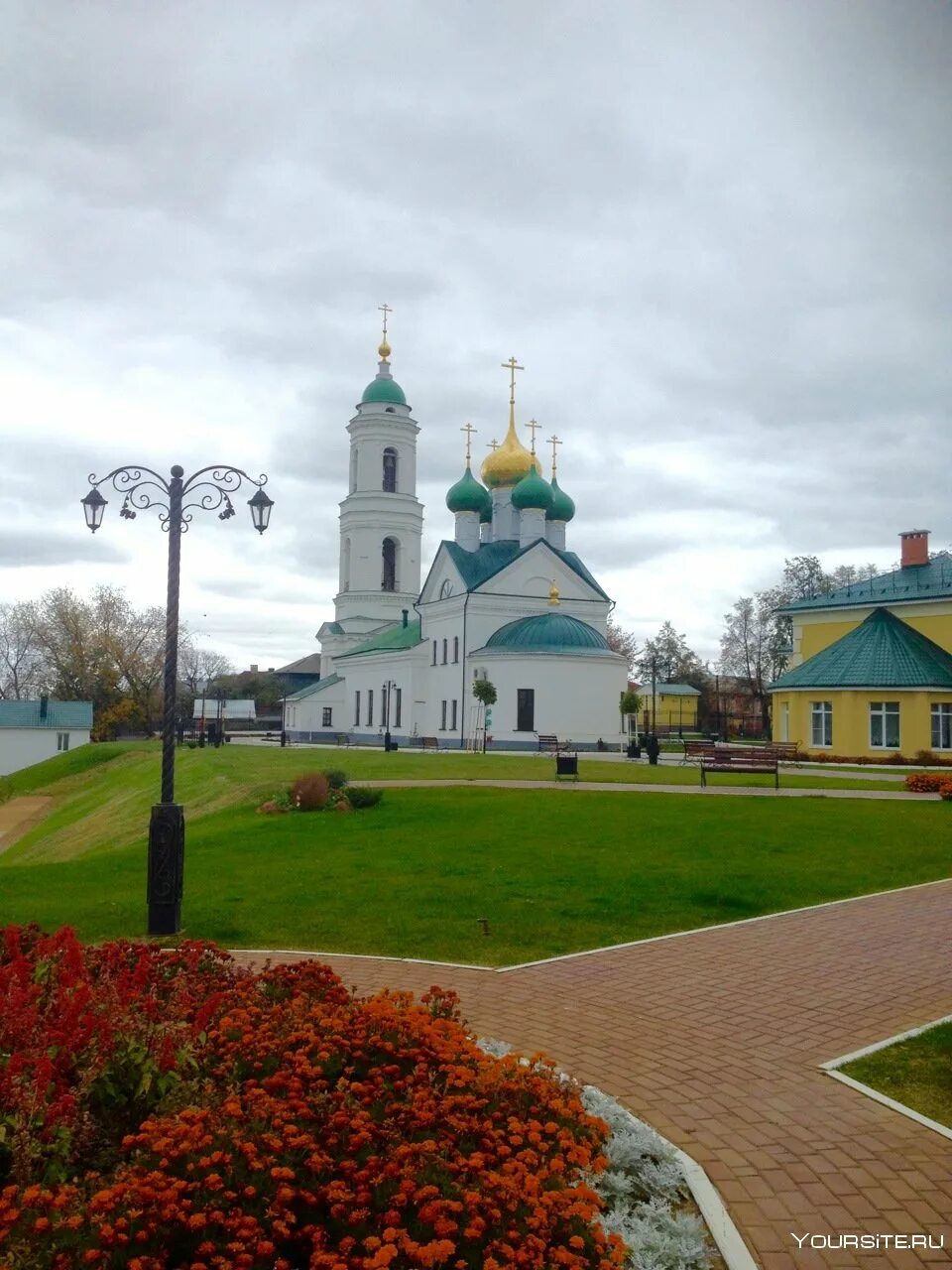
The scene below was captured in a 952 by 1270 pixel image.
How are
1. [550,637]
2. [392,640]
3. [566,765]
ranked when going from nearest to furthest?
[566,765] < [550,637] < [392,640]

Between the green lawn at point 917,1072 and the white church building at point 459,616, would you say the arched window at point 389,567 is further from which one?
the green lawn at point 917,1072

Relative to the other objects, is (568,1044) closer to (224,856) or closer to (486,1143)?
(486,1143)

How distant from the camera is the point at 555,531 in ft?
189

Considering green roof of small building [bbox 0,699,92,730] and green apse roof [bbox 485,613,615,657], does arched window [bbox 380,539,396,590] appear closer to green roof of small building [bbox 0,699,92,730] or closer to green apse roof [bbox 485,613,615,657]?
green apse roof [bbox 485,613,615,657]

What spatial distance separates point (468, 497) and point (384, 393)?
1225 cm

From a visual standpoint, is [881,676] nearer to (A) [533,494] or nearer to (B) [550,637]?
(B) [550,637]

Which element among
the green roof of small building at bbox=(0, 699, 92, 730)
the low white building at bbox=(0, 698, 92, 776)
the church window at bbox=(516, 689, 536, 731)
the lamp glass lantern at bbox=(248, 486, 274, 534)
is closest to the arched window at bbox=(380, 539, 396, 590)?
the green roof of small building at bbox=(0, 699, 92, 730)

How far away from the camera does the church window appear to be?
1875 inches

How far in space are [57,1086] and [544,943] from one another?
18.2 feet

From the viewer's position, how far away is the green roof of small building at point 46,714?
5834 centimetres

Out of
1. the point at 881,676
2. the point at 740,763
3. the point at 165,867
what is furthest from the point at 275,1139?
the point at 881,676

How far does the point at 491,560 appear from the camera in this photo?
5572 cm

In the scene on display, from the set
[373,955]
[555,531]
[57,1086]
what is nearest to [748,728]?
[555,531]

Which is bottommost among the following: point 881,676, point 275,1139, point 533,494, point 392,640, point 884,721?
point 275,1139
